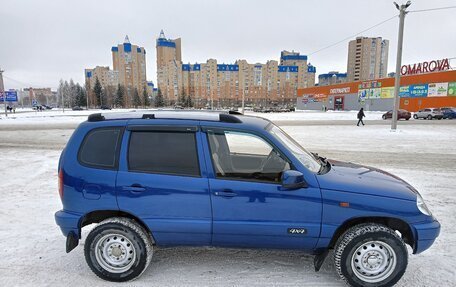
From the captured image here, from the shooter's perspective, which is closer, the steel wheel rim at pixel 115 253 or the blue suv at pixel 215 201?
the blue suv at pixel 215 201

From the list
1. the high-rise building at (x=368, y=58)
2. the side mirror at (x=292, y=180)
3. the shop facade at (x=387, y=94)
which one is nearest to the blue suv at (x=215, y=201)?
the side mirror at (x=292, y=180)

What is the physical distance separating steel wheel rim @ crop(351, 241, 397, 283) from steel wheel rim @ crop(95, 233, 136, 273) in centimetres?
234

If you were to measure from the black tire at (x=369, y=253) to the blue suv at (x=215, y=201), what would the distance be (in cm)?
1

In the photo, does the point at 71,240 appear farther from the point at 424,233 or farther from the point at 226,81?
the point at 226,81

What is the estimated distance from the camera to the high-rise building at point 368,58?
81.6 meters

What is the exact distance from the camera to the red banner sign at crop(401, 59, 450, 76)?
4783cm

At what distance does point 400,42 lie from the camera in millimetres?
18734

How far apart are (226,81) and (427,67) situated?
81.5m

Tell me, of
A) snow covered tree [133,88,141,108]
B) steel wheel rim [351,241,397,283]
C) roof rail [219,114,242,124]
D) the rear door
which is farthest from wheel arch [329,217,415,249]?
snow covered tree [133,88,141,108]

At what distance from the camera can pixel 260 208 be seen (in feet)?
9.44

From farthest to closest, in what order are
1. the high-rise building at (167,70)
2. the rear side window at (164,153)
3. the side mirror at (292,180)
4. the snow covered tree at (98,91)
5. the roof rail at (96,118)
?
the high-rise building at (167,70)
the snow covered tree at (98,91)
the roof rail at (96,118)
the rear side window at (164,153)
the side mirror at (292,180)

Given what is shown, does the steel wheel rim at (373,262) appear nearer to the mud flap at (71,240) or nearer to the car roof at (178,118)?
the car roof at (178,118)

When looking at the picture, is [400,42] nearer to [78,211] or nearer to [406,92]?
[78,211]

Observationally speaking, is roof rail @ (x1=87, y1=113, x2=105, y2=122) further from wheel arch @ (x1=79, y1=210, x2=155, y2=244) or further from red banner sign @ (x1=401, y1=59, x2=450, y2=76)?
red banner sign @ (x1=401, y1=59, x2=450, y2=76)
